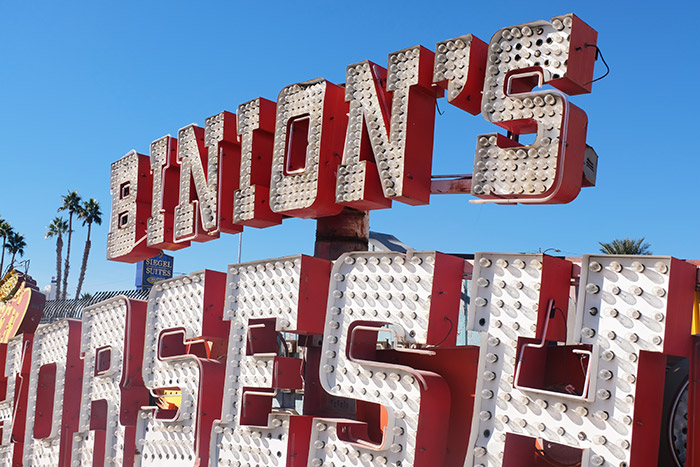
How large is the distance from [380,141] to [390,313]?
164cm

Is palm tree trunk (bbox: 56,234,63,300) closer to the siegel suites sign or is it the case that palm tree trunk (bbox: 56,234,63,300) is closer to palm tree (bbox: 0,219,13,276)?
palm tree (bbox: 0,219,13,276)

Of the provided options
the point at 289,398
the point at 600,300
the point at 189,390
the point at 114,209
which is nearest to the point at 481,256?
the point at 600,300

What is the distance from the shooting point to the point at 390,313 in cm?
655

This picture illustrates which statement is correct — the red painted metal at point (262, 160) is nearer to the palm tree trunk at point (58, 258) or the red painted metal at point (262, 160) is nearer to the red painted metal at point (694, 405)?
the red painted metal at point (694, 405)

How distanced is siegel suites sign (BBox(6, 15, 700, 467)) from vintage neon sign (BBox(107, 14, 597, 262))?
0.06 feet

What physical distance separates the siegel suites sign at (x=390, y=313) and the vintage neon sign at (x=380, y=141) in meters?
0.02

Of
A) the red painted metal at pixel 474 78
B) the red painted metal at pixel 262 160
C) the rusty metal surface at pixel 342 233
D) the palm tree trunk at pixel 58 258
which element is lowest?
the palm tree trunk at pixel 58 258

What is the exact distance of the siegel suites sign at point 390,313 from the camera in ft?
17.4

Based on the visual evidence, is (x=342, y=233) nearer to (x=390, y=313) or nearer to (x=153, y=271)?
→ (x=390, y=313)

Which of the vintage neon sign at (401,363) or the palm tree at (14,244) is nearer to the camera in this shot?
the vintage neon sign at (401,363)

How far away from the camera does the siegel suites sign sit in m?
5.30

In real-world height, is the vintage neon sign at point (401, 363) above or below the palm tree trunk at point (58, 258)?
above

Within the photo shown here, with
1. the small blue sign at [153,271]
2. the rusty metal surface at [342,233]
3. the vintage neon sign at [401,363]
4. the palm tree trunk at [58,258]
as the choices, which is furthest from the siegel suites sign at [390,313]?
the palm tree trunk at [58,258]

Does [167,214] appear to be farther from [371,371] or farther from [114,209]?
[371,371]
